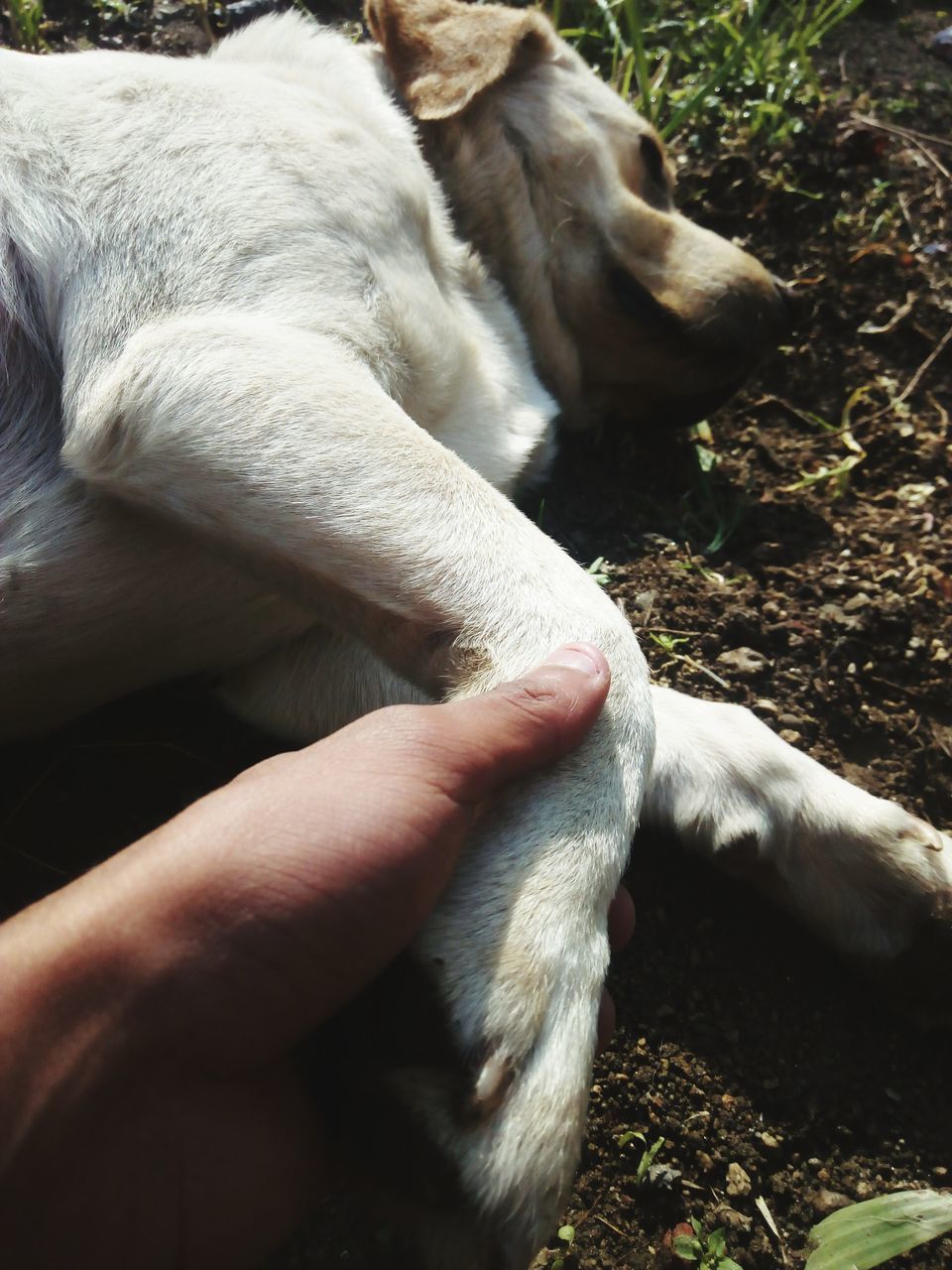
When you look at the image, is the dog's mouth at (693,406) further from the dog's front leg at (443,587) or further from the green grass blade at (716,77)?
Answer: the dog's front leg at (443,587)

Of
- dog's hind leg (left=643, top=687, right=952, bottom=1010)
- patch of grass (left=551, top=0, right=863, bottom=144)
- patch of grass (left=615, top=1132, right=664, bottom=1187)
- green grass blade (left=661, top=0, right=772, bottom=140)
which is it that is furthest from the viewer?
patch of grass (left=551, top=0, right=863, bottom=144)

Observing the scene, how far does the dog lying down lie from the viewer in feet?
4.40

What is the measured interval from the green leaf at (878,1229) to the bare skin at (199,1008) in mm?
969

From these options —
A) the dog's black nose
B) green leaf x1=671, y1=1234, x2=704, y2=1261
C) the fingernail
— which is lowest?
green leaf x1=671, y1=1234, x2=704, y2=1261

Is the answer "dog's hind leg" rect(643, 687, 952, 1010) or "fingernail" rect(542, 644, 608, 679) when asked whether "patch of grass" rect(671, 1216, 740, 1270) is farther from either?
"fingernail" rect(542, 644, 608, 679)

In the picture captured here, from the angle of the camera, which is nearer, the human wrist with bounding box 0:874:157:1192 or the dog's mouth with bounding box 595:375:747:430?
the human wrist with bounding box 0:874:157:1192

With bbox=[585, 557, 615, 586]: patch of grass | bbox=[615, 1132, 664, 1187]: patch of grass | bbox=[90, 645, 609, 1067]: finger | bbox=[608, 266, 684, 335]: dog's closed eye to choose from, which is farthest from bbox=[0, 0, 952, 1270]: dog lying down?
bbox=[615, 1132, 664, 1187]: patch of grass

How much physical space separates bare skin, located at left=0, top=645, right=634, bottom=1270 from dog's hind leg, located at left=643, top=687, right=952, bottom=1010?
3.16 ft

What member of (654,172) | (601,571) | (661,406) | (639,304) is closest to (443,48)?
(654,172)

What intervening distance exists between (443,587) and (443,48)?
2.23 m

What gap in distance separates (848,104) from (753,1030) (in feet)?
13.1

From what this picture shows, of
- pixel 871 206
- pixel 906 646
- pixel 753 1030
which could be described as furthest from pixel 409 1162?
pixel 871 206

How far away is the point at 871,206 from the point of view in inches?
149

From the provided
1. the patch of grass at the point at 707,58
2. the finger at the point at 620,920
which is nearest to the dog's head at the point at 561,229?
the patch of grass at the point at 707,58
